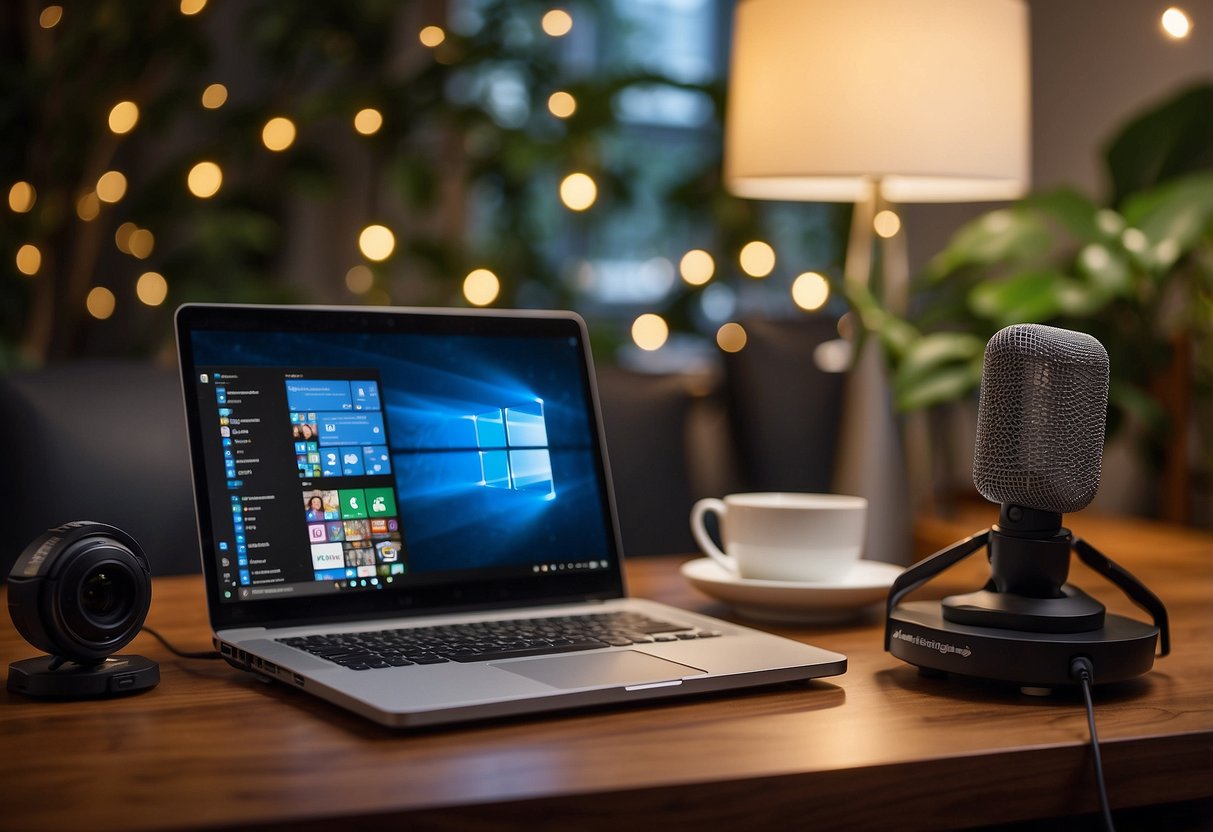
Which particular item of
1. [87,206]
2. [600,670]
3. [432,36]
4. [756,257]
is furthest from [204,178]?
[600,670]

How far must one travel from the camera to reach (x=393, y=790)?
0.55m

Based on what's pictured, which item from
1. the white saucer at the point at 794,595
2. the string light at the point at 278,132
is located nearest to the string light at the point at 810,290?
the white saucer at the point at 794,595

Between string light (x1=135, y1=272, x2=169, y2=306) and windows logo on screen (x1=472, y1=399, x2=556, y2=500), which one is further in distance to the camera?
string light (x1=135, y1=272, x2=169, y2=306)

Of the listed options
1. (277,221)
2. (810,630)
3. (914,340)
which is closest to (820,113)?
(914,340)

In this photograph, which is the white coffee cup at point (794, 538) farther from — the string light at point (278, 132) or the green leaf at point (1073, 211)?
the string light at point (278, 132)

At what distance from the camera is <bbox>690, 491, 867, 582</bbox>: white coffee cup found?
969 mm

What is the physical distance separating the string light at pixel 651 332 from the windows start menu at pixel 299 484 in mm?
1748

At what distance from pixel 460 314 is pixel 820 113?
0.59 meters

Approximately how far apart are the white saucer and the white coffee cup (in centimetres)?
1

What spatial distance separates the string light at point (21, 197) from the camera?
8.62ft

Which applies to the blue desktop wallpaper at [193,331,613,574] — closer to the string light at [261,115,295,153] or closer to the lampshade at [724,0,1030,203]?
the lampshade at [724,0,1030,203]

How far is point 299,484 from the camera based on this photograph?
0.87 meters

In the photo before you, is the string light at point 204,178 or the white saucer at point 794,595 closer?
the white saucer at point 794,595

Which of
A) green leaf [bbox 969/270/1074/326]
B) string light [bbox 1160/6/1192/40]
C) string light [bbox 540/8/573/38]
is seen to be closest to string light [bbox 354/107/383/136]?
string light [bbox 540/8/573/38]
